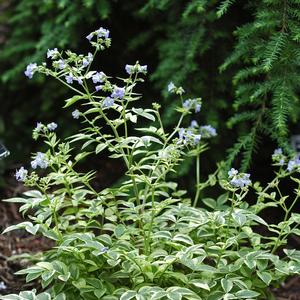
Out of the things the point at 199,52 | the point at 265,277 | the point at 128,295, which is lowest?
the point at 265,277

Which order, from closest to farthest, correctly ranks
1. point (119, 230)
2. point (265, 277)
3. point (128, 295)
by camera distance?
point (128, 295) → point (265, 277) → point (119, 230)

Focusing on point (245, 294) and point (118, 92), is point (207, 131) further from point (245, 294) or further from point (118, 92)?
point (245, 294)

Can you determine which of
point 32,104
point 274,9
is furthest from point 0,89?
point 274,9

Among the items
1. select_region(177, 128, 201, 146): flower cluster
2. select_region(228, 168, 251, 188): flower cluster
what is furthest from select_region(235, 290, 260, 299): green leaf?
select_region(177, 128, 201, 146): flower cluster

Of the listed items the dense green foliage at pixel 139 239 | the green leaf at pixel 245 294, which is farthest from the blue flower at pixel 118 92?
the green leaf at pixel 245 294

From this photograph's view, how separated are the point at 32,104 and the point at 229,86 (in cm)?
120

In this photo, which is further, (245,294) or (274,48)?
(274,48)

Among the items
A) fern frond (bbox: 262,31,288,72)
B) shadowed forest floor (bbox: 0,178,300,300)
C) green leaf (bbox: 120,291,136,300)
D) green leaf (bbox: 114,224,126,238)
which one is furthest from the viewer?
shadowed forest floor (bbox: 0,178,300,300)

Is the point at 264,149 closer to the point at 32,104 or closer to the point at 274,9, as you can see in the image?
the point at 274,9

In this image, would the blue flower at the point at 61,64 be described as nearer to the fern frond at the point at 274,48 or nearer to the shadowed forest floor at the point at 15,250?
the fern frond at the point at 274,48

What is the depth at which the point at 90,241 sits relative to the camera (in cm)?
193

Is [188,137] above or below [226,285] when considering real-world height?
above

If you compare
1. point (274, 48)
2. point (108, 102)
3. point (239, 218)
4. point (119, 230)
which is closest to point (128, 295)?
point (119, 230)

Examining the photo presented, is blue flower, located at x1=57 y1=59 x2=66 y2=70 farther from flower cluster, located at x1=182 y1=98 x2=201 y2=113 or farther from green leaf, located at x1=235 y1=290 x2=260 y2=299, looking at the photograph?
green leaf, located at x1=235 y1=290 x2=260 y2=299
